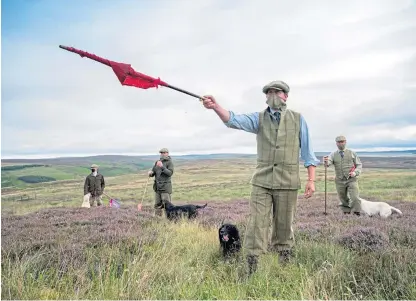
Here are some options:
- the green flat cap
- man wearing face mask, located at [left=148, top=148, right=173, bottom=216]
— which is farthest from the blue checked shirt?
man wearing face mask, located at [left=148, top=148, right=173, bottom=216]

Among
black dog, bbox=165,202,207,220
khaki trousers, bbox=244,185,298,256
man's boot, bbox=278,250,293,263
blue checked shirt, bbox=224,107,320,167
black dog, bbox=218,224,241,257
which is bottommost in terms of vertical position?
black dog, bbox=165,202,207,220

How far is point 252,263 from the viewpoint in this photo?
4895mm

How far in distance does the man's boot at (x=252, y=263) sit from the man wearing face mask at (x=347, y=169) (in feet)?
21.4

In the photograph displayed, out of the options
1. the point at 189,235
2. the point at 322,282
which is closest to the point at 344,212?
the point at 189,235

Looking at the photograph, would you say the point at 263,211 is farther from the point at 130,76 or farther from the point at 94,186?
the point at 94,186

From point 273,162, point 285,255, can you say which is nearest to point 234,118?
point 273,162

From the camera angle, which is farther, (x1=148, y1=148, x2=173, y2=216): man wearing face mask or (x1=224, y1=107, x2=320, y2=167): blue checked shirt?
(x1=148, y1=148, x2=173, y2=216): man wearing face mask

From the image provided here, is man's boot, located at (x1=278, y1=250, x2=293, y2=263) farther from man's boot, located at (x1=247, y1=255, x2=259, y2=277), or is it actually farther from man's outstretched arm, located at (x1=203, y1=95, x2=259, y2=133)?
man's outstretched arm, located at (x1=203, y1=95, x2=259, y2=133)

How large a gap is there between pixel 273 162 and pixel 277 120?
54cm

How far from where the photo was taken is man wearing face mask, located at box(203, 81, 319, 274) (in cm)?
493

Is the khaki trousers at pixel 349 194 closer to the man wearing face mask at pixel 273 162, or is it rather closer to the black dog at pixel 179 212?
the black dog at pixel 179 212

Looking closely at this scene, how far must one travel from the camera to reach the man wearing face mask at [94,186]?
627 inches

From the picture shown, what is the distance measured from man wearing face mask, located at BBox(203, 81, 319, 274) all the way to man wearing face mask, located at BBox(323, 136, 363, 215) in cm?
614

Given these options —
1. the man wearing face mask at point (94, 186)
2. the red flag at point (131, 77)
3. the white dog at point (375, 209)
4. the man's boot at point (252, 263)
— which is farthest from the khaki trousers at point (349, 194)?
the man wearing face mask at point (94, 186)
